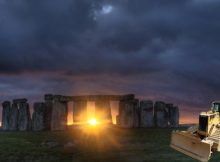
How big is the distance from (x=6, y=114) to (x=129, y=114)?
10664 millimetres

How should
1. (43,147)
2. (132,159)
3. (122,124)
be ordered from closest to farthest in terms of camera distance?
(132,159) → (43,147) → (122,124)

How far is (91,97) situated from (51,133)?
5.09 metres

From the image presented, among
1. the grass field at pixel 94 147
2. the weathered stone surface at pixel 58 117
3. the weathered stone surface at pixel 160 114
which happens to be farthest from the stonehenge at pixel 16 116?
the weathered stone surface at pixel 160 114

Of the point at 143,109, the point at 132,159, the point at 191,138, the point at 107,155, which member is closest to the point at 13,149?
the point at 107,155

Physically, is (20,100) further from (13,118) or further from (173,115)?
(173,115)

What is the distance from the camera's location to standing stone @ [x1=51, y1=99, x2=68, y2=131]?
3669 centimetres

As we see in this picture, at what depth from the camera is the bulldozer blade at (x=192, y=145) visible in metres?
12.0

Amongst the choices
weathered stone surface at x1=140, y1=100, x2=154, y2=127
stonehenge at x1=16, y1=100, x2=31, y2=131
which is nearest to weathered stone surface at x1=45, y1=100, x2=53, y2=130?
stonehenge at x1=16, y1=100, x2=31, y2=131

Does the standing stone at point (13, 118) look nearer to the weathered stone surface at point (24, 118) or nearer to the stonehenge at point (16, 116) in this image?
the stonehenge at point (16, 116)

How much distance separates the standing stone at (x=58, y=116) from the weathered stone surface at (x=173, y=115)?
8.72 m

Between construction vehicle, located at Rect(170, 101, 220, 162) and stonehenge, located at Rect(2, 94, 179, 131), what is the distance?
2384cm

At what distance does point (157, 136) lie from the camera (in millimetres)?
31406

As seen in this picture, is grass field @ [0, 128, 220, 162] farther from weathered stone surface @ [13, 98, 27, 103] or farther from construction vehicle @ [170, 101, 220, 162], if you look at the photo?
construction vehicle @ [170, 101, 220, 162]

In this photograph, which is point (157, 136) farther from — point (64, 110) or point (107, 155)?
point (64, 110)
